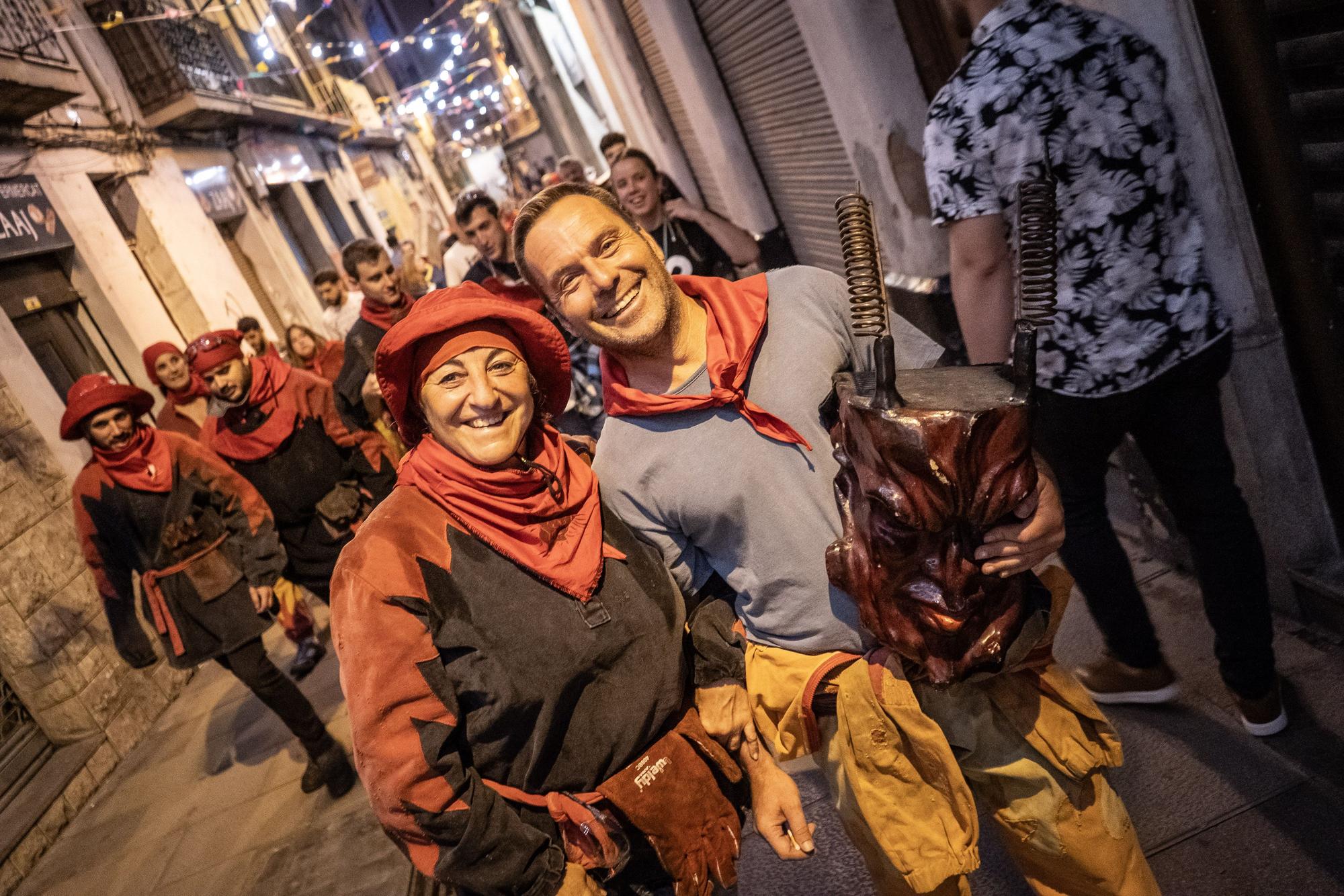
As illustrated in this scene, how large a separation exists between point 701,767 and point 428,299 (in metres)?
1.36

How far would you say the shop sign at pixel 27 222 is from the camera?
757 centimetres

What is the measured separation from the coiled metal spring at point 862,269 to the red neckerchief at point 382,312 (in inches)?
158

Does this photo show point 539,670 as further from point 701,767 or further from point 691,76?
point 691,76

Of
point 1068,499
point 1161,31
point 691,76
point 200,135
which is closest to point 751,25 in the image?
point 691,76

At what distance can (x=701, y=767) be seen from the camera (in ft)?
6.52

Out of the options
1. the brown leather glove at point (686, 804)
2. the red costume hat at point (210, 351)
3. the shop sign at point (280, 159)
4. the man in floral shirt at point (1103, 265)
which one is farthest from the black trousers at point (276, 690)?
the shop sign at point (280, 159)

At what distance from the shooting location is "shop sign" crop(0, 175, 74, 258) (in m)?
7.57

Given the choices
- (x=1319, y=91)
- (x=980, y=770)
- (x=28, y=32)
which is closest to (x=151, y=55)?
(x=28, y=32)

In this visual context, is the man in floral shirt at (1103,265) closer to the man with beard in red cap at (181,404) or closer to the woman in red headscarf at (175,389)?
the man with beard in red cap at (181,404)

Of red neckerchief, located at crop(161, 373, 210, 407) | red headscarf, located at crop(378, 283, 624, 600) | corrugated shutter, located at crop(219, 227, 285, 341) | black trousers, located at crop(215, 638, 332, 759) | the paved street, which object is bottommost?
the paved street

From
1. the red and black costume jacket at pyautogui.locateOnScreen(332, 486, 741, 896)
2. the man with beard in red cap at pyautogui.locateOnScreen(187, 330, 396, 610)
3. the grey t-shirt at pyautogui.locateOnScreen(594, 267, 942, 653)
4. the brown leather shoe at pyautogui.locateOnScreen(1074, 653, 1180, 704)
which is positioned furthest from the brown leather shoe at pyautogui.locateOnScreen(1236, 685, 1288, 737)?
the man with beard in red cap at pyautogui.locateOnScreen(187, 330, 396, 610)

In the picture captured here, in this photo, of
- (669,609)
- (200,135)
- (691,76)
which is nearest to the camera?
(669,609)

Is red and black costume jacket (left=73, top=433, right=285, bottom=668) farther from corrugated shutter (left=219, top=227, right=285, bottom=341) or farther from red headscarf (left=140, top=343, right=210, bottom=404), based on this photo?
corrugated shutter (left=219, top=227, right=285, bottom=341)

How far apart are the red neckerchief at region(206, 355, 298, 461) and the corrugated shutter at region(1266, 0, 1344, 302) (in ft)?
14.5
